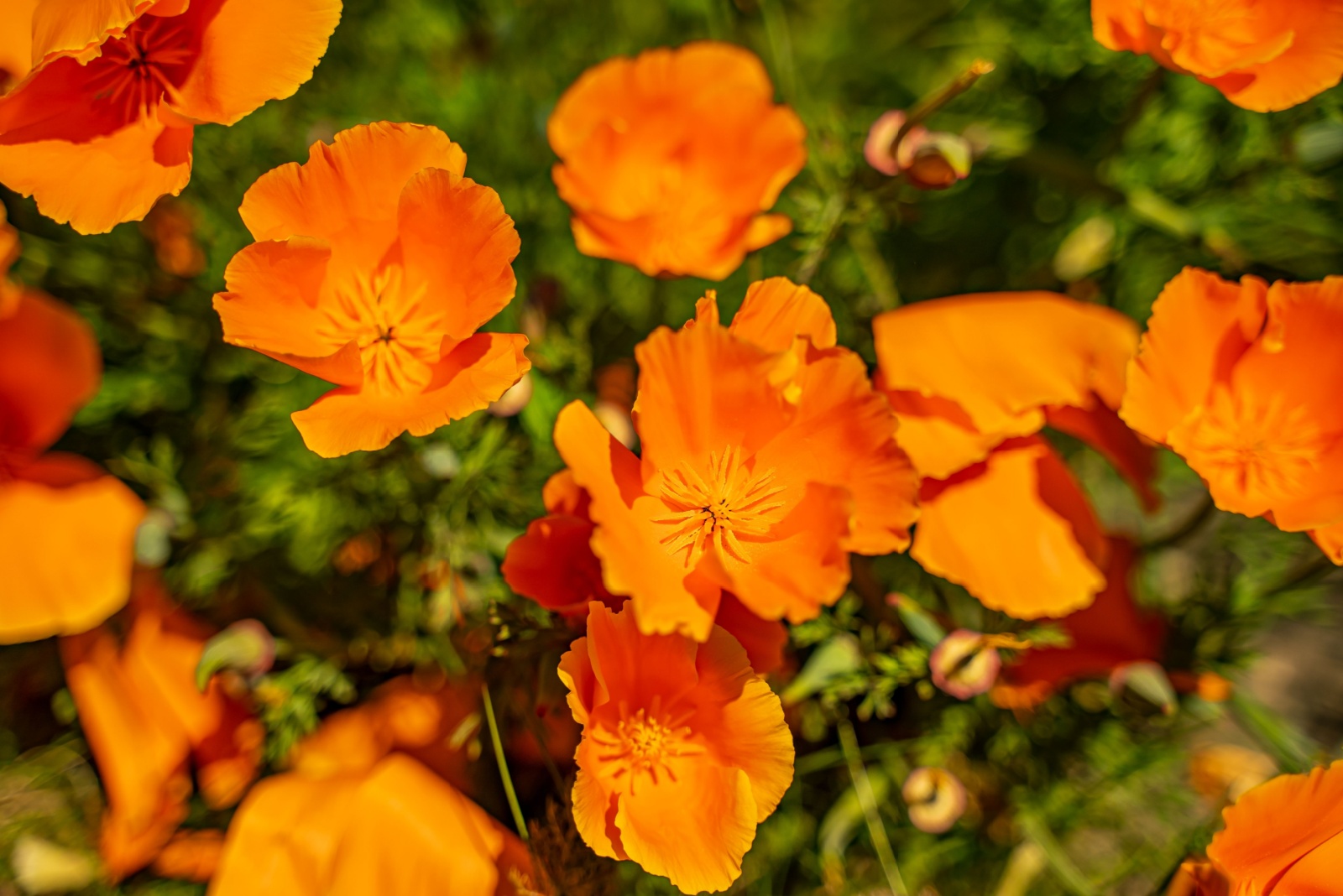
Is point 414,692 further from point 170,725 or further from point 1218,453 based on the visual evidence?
point 1218,453

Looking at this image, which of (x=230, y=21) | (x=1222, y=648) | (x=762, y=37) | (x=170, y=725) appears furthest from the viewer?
(x=762, y=37)

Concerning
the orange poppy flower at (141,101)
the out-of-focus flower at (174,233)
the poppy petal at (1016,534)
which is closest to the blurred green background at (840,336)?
the out-of-focus flower at (174,233)

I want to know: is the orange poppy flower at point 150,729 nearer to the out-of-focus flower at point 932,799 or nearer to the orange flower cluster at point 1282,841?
the out-of-focus flower at point 932,799

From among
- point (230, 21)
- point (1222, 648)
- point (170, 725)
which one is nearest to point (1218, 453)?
point (1222, 648)

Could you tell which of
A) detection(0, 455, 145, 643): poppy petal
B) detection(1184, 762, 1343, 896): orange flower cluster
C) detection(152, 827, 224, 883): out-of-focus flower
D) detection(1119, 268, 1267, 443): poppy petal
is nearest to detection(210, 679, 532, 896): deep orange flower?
detection(152, 827, 224, 883): out-of-focus flower

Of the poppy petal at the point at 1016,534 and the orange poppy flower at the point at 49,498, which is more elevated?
the orange poppy flower at the point at 49,498

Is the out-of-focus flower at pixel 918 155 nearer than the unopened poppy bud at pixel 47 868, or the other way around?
the out-of-focus flower at pixel 918 155

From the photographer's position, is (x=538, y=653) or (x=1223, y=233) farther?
(x=1223, y=233)
